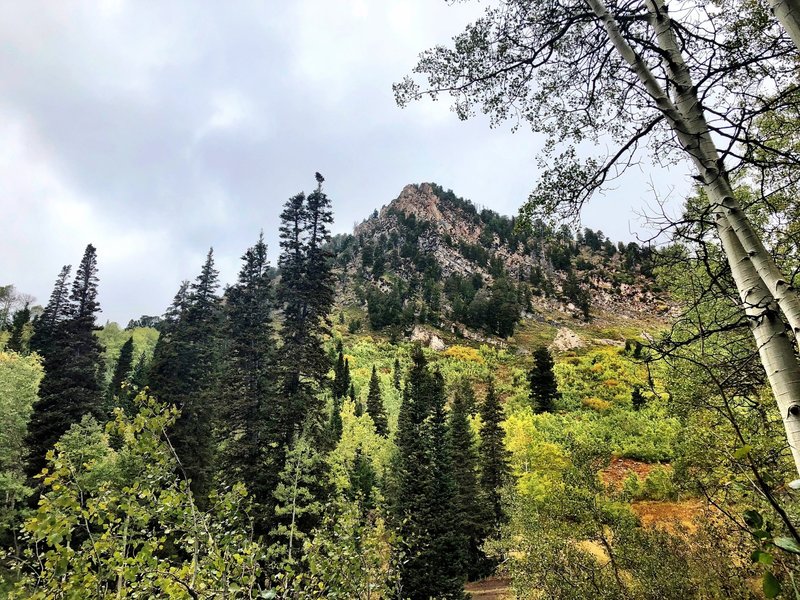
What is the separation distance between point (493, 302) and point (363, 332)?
28.4 meters

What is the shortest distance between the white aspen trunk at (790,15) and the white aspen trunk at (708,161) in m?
0.61

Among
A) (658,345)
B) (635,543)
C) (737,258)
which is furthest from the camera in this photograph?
(635,543)

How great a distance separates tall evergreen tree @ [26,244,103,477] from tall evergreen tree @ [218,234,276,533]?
9.22 meters

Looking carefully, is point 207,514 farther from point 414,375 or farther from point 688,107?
point 414,375

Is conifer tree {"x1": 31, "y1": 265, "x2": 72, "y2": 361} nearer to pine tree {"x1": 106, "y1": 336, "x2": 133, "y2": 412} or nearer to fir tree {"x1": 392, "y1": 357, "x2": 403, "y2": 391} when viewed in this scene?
pine tree {"x1": 106, "y1": 336, "x2": 133, "y2": 412}

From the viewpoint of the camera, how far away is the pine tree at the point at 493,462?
2825 centimetres

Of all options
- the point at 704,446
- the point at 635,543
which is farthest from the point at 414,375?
the point at 704,446

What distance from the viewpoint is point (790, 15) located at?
8.82 feet

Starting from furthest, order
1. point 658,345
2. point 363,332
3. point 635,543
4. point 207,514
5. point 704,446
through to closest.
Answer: point 363,332, point 635,543, point 704,446, point 207,514, point 658,345

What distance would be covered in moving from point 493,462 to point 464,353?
45.8 m

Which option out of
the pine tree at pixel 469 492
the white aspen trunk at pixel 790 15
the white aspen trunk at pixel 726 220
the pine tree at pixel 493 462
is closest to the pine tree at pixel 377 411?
the pine tree at pixel 469 492

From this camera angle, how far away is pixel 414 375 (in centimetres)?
3055

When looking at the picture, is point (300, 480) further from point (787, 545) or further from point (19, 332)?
point (19, 332)

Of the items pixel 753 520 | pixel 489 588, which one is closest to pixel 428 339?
pixel 489 588
